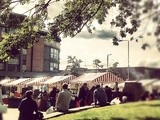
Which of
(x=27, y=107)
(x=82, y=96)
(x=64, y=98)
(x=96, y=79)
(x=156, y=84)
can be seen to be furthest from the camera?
(x=96, y=79)

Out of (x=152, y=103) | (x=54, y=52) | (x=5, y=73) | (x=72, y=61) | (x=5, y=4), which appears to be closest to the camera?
(x=152, y=103)

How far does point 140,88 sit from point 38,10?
492 inches

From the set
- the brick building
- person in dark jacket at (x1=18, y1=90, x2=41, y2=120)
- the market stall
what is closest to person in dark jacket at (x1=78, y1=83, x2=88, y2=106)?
A: the market stall

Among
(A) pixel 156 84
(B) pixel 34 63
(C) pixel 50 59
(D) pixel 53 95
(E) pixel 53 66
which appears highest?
(C) pixel 50 59

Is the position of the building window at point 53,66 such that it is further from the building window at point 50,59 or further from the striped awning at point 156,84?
the striped awning at point 156,84

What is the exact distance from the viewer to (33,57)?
84250 millimetres

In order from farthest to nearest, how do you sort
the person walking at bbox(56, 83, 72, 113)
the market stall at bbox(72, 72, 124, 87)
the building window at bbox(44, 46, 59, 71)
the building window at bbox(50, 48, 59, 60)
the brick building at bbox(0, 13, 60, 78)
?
the building window at bbox(50, 48, 59, 60) → the building window at bbox(44, 46, 59, 71) → the brick building at bbox(0, 13, 60, 78) → the market stall at bbox(72, 72, 124, 87) → the person walking at bbox(56, 83, 72, 113)

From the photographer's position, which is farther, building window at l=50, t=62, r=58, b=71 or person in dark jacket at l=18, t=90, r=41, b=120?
building window at l=50, t=62, r=58, b=71

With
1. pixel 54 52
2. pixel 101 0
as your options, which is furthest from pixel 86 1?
pixel 54 52

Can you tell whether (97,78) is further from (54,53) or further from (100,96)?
(54,53)

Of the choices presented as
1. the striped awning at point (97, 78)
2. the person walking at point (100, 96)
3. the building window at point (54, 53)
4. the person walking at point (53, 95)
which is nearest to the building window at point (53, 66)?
the building window at point (54, 53)

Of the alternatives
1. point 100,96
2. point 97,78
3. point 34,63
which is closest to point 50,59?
point 34,63

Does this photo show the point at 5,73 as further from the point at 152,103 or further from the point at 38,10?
the point at 152,103

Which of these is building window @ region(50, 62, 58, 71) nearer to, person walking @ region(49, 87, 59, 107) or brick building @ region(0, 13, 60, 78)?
brick building @ region(0, 13, 60, 78)
